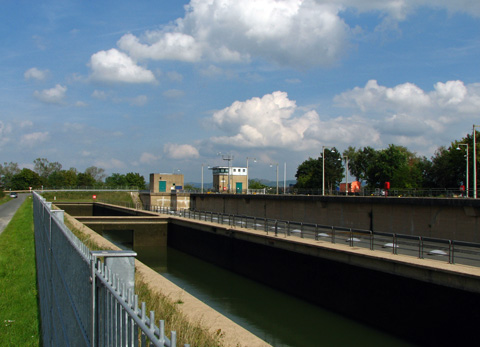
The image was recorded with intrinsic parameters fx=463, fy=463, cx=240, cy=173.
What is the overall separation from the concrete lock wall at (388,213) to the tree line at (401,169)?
12.0m

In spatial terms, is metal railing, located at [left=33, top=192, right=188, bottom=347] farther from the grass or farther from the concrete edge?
the grass

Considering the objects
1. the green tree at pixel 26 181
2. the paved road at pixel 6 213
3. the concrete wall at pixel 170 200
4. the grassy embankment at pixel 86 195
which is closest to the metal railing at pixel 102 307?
the paved road at pixel 6 213

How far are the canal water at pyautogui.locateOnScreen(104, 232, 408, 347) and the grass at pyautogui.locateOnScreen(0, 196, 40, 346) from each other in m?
8.83

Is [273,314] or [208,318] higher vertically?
[208,318]

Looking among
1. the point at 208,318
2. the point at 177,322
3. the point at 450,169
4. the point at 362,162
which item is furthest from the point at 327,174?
the point at 177,322

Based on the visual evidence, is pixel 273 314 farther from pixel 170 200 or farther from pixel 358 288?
pixel 170 200

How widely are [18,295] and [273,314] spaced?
12026 mm

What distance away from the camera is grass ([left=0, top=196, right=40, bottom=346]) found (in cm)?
995

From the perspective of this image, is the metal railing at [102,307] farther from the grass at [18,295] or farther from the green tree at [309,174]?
the green tree at [309,174]

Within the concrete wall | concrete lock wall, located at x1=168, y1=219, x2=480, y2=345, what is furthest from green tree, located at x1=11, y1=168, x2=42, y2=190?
concrete lock wall, located at x1=168, y1=219, x2=480, y2=345

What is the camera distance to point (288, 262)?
85.0ft

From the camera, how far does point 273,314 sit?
21641 millimetres

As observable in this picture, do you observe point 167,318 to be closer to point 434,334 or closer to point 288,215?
point 434,334

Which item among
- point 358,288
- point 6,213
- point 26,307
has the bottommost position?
point 358,288
